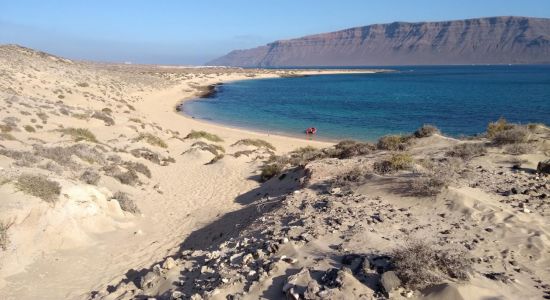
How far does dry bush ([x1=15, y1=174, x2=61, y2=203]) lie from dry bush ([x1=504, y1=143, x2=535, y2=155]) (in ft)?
39.3

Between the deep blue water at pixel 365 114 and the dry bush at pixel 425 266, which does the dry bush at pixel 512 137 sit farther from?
the deep blue water at pixel 365 114

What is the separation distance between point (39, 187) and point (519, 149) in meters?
12.6

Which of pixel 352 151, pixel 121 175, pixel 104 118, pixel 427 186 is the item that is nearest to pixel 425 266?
pixel 427 186

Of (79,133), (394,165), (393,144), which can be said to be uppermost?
(394,165)

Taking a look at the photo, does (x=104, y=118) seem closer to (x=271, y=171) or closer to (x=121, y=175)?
(x=121, y=175)

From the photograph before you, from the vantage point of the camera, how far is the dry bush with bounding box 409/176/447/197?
28.2 ft

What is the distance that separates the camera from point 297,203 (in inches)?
388

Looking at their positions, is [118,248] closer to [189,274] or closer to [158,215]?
[158,215]

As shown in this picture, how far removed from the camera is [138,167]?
674 inches

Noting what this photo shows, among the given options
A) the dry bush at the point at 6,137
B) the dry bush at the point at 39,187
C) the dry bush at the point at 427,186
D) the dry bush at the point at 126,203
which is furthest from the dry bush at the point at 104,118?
the dry bush at the point at 427,186

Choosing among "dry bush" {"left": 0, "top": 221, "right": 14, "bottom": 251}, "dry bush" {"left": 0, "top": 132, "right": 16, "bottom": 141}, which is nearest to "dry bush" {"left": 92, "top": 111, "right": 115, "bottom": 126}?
"dry bush" {"left": 0, "top": 132, "right": 16, "bottom": 141}

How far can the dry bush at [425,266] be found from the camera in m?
5.38

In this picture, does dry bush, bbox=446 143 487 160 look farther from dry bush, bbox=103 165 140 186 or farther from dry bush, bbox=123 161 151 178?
dry bush, bbox=123 161 151 178

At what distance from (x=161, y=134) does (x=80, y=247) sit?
17.7 metres
